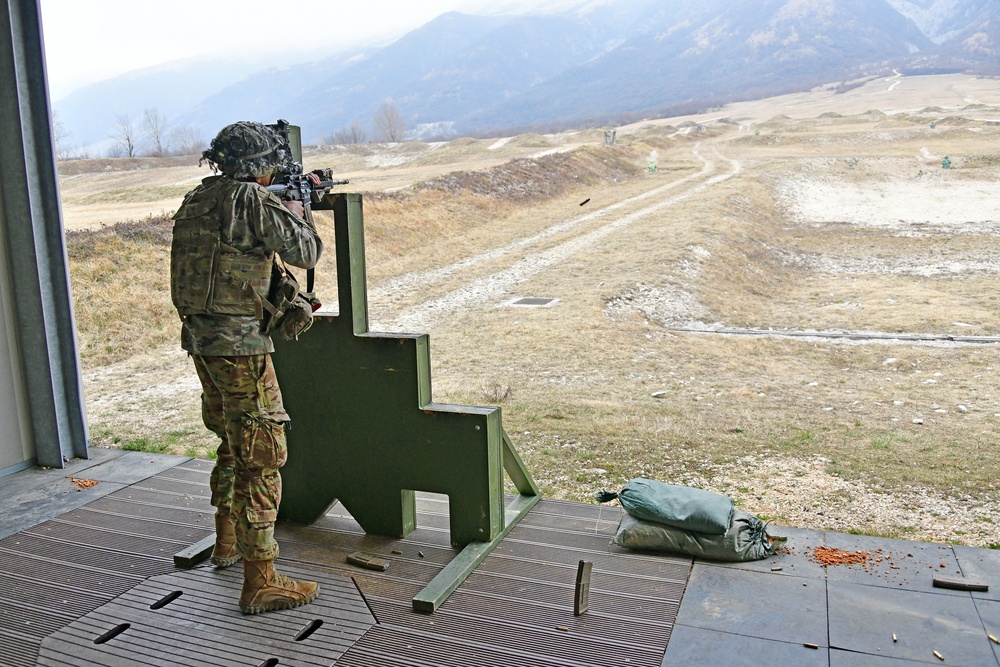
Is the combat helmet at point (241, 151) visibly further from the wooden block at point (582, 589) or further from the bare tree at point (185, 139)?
the bare tree at point (185, 139)

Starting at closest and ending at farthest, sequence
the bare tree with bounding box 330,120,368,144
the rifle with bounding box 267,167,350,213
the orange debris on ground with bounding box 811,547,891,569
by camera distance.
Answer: the rifle with bounding box 267,167,350,213 → the orange debris on ground with bounding box 811,547,891,569 → the bare tree with bounding box 330,120,368,144

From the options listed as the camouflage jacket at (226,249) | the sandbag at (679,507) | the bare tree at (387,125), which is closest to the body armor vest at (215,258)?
the camouflage jacket at (226,249)

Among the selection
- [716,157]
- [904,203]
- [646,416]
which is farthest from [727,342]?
[716,157]

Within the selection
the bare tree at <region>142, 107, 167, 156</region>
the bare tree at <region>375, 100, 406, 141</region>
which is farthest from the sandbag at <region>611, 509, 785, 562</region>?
Result: the bare tree at <region>375, 100, 406, 141</region>

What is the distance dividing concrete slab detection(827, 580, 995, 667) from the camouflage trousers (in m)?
2.17

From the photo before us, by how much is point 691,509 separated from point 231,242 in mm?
2274

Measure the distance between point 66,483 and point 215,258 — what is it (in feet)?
8.14

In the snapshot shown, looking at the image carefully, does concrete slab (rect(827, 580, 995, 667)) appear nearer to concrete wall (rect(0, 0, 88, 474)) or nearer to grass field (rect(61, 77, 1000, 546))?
grass field (rect(61, 77, 1000, 546))

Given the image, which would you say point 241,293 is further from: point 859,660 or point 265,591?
point 859,660

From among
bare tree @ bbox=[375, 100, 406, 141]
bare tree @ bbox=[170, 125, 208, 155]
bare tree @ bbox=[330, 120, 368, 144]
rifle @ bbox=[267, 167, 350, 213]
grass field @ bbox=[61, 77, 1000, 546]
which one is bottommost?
grass field @ bbox=[61, 77, 1000, 546]

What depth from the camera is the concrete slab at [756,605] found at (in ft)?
9.65

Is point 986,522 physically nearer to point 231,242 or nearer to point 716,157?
point 231,242

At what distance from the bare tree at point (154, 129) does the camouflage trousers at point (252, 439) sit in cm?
3559

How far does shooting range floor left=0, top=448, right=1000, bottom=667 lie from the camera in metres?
2.86
